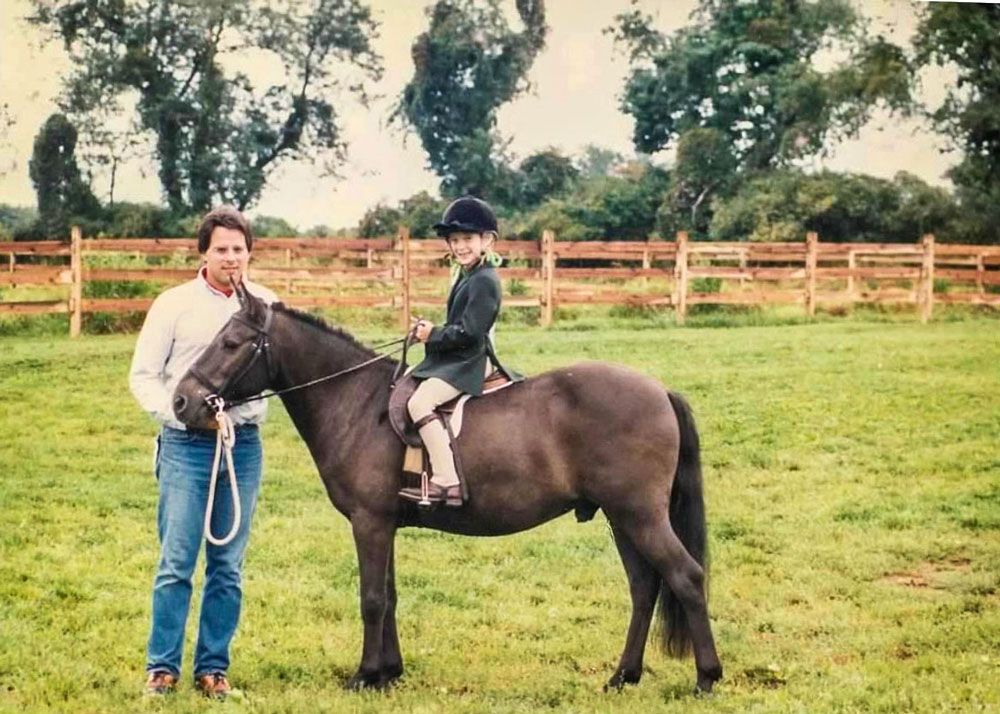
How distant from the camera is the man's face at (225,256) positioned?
10.9 feet

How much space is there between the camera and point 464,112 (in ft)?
16.9

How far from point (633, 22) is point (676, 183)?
78 centimetres

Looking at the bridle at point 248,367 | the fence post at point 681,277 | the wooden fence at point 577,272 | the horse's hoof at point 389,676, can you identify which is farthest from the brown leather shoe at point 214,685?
the fence post at point 681,277

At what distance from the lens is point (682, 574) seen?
3.53 meters

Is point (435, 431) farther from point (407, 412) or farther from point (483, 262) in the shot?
point (483, 262)

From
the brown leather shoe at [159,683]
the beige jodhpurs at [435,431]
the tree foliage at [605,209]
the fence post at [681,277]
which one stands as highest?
the tree foliage at [605,209]

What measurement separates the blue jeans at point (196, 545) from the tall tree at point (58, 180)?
189 centimetres

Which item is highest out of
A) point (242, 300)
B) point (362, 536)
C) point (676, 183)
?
point (676, 183)

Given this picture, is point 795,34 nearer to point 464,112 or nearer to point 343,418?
point 464,112

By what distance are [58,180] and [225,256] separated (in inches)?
73.7

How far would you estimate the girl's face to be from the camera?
3.52 metres

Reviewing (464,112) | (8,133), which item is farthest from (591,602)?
(8,133)

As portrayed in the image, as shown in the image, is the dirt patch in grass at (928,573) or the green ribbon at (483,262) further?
the dirt patch in grass at (928,573)

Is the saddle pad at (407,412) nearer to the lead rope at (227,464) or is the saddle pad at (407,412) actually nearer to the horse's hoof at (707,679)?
the lead rope at (227,464)
